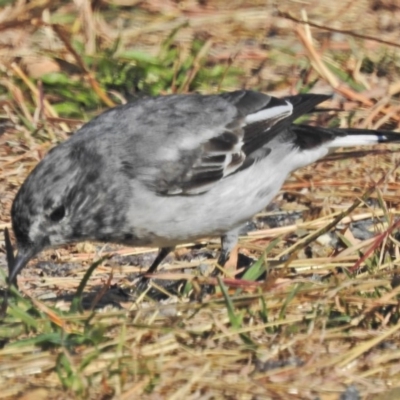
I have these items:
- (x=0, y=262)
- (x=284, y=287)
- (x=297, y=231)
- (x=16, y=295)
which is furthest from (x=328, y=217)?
(x=16, y=295)

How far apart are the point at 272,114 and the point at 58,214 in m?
1.55

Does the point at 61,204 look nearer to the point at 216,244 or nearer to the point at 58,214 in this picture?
the point at 58,214

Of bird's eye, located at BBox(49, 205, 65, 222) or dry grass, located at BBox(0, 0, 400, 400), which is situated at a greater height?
bird's eye, located at BBox(49, 205, 65, 222)

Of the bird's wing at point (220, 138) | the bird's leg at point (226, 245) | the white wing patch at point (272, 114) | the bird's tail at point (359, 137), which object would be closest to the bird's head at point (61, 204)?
the bird's wing at point (220, 138)

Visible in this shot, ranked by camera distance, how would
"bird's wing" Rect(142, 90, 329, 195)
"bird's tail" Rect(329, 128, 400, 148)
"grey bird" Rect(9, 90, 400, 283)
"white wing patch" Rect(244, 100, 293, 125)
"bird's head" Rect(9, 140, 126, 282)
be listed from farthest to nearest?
"bird's tail" Rect(329, 128, 400, 148), "white wing patch" Rect(244, 100, 293, 125), "bird's wing" Rect(142, 90, 329, 195), "grey bird" Rect(9, 90, 400, 283), "bird's head" Rect(9, 140, 126, 282)

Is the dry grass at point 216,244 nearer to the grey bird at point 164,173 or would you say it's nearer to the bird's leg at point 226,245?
the bird's leg at point 226,245

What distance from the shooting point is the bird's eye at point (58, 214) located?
552cm

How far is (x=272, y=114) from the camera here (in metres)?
6.49

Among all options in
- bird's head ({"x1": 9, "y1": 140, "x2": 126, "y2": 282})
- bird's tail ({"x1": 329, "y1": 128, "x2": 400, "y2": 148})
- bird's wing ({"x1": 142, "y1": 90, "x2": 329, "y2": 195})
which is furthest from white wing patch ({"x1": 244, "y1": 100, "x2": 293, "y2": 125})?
bird's head ({"x1": 9, "y1": 140, "x2": 126, "y2": 282})

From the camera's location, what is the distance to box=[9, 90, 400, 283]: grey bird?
5.58 m

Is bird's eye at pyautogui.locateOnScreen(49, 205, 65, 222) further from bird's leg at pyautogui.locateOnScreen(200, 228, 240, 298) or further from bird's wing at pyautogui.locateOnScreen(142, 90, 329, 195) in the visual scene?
bird's leg at pyautogui.locateOnScreen(200, 228, 240, 298)

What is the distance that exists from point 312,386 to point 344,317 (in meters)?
0.54

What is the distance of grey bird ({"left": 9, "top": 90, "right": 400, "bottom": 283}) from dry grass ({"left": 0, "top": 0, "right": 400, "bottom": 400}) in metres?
0.31

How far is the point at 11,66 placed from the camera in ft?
27.3
